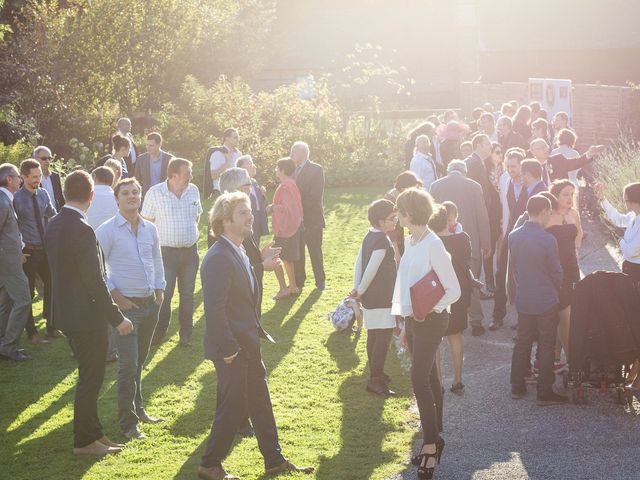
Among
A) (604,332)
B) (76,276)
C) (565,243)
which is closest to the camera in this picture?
(76,276)

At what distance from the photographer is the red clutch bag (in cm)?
730

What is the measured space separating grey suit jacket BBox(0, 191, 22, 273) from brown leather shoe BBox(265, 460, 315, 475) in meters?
4.59

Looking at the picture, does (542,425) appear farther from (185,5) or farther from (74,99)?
(185,5)

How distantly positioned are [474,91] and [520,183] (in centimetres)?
2459

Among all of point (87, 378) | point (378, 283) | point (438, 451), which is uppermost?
point (378, 283)

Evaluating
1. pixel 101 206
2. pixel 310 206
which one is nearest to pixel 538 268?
pixel 101 206

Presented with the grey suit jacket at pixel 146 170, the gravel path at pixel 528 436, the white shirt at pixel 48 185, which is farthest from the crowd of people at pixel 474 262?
the white shirt at pixel 48 185

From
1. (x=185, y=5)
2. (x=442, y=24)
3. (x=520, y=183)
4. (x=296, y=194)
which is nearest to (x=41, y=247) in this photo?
(x=296, y=194)

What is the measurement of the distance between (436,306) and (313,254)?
22.2 ft

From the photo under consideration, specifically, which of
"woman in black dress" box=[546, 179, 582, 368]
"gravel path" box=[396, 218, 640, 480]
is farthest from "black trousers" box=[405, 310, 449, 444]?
"woman in black dress" box=[546, 179, 582, 368]

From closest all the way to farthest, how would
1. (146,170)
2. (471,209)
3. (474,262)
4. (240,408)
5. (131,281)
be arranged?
(240,408), (131,281), (471,209), (474,262), (146,170)

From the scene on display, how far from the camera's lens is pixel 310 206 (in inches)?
538

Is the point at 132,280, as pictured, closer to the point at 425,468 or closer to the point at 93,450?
the point at 93,450

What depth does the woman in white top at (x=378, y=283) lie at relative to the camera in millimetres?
9242
